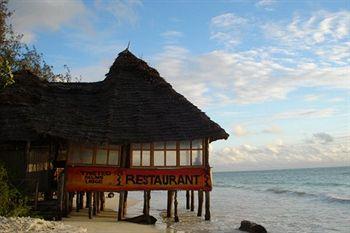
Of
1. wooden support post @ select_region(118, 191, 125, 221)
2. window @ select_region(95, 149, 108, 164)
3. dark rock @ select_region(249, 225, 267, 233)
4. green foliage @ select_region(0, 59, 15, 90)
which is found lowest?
dark rock @ select_region(249, 225, 267, 233)

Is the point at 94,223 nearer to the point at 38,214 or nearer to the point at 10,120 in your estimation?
the point at 38,214

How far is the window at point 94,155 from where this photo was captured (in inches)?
690

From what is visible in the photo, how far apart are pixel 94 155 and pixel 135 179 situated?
6.55ft

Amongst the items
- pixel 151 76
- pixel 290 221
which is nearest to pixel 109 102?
pixel 151 76

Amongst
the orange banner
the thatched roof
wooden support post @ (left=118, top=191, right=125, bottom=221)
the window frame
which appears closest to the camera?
the thatched roof

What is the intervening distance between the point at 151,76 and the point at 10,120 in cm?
678

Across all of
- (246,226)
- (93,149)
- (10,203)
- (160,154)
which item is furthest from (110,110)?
(246,226)

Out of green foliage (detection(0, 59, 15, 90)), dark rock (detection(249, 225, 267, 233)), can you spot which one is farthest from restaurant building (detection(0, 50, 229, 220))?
green foliage (detection(0, 59, 15, 90))

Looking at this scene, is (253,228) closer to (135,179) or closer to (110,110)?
(135,179)

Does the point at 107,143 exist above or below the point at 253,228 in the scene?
above

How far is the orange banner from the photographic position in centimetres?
1727

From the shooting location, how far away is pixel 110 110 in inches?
726

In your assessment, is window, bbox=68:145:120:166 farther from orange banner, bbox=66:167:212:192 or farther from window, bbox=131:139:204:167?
window, bbox=131:139:204:167

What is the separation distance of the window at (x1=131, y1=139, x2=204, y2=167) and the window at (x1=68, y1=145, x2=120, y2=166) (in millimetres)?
798
